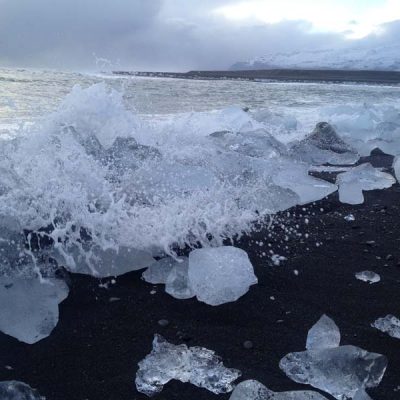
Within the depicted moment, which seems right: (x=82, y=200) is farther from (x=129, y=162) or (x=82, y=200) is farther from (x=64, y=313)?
(x=129, y=162)

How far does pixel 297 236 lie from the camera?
2.86 meters

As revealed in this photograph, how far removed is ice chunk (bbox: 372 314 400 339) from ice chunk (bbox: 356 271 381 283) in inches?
14.1

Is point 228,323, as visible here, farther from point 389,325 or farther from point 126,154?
point 126,154

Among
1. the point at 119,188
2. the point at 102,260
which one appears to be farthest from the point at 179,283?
the point at 119,188

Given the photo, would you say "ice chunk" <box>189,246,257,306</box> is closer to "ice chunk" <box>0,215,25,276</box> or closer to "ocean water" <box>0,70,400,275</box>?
"ocean water" <box>0,70,400,275</box>

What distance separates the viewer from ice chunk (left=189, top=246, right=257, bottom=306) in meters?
2.07

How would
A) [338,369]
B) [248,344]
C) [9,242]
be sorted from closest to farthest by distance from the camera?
[338,369] → [248,344] → [9,242]

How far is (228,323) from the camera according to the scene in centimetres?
191

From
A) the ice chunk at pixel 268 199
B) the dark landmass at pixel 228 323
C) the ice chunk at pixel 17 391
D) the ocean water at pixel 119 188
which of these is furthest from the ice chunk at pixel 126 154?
the ice chunk at pixel 17 391

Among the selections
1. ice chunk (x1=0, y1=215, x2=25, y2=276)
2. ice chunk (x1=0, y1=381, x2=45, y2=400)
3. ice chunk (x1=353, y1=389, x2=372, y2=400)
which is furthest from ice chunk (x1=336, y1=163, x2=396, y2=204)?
ice chunk (x1=0, y1=381, x2=45, y2=400)

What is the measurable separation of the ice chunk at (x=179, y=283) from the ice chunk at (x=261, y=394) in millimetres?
661

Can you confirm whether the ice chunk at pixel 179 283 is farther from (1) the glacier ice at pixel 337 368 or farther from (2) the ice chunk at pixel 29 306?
(1) the glacier ice at pixel 337 368

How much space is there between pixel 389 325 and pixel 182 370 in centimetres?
91

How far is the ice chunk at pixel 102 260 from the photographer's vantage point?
2.26 m
